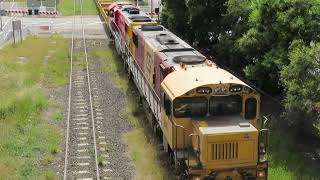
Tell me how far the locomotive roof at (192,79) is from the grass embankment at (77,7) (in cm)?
4559

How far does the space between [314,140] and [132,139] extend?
7.40 m

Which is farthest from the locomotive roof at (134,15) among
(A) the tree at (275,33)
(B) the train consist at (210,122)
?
(B) the train consist at (210,122)

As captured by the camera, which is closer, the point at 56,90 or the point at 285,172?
the point at 285,172

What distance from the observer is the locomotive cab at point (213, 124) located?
13.2 meters

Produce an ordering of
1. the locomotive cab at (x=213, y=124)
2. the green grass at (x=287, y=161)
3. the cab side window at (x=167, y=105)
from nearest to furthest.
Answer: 1. the locomotive cab at (x=213, y=124)
2. the cab side window at (x=167, y=105)
3. the green grass at (x=287, y=161)

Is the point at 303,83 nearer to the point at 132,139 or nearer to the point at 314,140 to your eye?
the point at 314,140

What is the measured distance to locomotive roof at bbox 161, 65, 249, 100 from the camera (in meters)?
14.0

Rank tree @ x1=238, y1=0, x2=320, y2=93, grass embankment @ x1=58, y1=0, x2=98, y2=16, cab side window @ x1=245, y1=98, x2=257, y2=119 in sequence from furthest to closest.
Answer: grass embankment @ x1=58, y1=0, x2=98, y2=16 < tree @ x1=238, y1=0, x2=320, y2=93 < cab side window @ x1=245, y1=98, x2=257, y2=119

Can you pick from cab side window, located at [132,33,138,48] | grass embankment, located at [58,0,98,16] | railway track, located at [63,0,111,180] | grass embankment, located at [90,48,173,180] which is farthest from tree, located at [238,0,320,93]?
grass embankment, located at [58,0,98,16]

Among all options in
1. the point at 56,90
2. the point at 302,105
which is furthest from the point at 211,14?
the point at 302,105

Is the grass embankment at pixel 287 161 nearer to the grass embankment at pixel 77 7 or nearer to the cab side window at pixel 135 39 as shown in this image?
the cab side window at pixel 135 39

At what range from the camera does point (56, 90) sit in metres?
26.6

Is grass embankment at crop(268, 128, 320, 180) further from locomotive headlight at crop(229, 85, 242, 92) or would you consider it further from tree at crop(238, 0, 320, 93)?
locomotive headlight at crop(229, 85, 242, 92)

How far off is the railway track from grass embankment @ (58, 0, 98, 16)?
2960 centimetres
